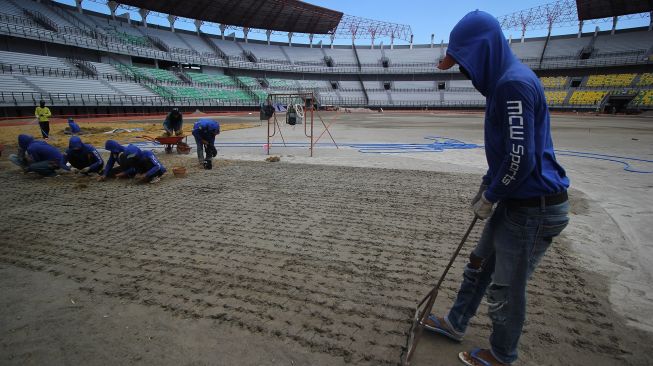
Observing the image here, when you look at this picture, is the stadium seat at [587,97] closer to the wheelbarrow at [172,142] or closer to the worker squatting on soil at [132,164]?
the wheelbarrow at [172,142]

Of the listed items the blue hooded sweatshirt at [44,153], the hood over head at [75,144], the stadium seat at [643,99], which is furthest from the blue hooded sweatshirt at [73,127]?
the stadium seat at [643,99]

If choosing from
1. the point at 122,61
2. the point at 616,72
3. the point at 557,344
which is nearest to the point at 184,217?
the point at 557,344

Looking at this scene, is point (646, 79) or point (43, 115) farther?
point (646, 79)

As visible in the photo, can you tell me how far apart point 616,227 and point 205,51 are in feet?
180

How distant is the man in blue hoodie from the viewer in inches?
61.9

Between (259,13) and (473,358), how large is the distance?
54680 millimetres

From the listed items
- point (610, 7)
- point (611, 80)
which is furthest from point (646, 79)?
point (610, 7)

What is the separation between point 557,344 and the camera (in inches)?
91.5

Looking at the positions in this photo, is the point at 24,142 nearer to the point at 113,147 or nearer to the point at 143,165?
the point at 113,147

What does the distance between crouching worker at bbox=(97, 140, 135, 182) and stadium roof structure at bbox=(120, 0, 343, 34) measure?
4305 centimetres

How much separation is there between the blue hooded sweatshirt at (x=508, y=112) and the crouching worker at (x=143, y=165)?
6720mm

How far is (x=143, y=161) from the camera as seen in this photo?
6957mm

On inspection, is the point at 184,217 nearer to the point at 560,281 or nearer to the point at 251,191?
the point at 251,191

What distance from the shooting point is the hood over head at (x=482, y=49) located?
1716mm
